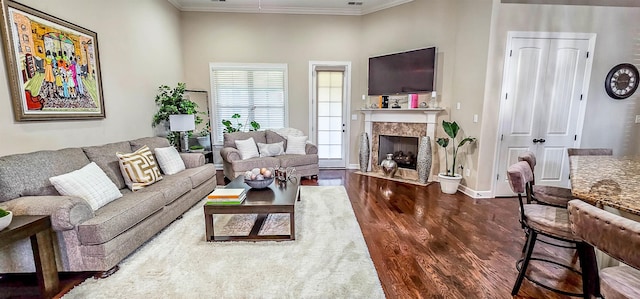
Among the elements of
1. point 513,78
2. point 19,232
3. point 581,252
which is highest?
point 513,78

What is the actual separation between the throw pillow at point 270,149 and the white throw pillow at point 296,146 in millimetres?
155

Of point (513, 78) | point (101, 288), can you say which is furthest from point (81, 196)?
point (513, 78)

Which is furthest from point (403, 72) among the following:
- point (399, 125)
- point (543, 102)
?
point (543, 102)

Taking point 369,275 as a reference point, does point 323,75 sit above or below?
above

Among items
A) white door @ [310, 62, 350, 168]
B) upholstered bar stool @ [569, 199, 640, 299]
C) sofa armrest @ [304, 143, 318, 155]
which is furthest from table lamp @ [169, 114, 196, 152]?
upholstered bar stool @ [569, 199, 640, 299]

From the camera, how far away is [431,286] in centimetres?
205

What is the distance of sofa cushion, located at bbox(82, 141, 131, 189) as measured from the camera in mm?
2857

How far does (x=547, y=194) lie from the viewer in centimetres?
250

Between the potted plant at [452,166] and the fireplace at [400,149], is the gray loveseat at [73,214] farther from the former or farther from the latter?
the fireplace at [400,149]

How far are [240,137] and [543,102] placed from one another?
4.88m

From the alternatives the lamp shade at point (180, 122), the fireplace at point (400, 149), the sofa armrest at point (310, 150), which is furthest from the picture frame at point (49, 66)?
the fireplace at point (400, 149)

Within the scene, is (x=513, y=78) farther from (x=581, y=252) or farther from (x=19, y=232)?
(x=19, y=232)

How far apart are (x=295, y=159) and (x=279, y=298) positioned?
10.4 feet

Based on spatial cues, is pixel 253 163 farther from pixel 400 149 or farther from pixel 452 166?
pixel 452 166
